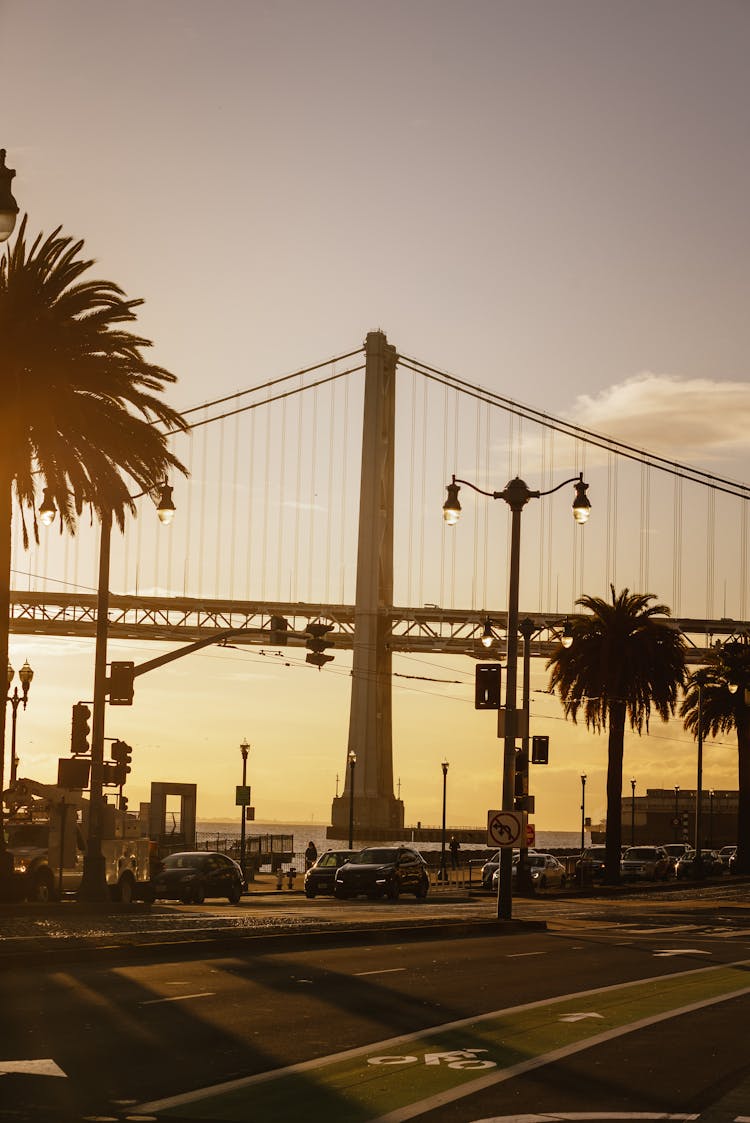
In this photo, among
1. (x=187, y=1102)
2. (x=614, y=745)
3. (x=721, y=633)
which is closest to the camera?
(x=187, y=1102)

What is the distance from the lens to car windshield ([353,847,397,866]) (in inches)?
1982

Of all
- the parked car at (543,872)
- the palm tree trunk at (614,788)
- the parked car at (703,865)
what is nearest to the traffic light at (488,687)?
the parked car at (543,872)

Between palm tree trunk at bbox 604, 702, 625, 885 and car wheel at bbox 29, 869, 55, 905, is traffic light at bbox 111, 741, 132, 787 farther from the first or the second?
palm tree trunk at bbox 604, 702, 625, 885

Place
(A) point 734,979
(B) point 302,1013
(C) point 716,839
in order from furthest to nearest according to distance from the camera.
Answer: (C) point 716,839, (A) point 734,979, (B) point 302,1013

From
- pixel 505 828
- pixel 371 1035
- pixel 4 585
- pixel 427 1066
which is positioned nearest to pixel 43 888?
pixel 4 585

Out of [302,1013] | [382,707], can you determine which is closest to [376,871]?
[302,1013]

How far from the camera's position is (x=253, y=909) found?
41500 mm

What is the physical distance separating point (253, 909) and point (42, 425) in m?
14.1

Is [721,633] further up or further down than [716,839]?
further up

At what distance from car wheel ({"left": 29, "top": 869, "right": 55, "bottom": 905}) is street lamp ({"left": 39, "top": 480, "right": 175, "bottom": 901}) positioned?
0.80 metres

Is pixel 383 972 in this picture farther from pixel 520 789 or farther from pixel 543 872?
pixel 543 872

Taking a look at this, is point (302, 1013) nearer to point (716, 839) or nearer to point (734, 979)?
point (734, 979)

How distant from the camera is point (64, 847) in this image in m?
38.9

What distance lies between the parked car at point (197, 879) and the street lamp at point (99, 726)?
8.15 metres
